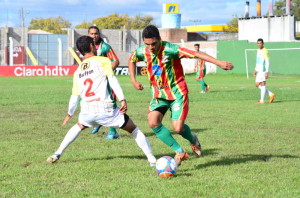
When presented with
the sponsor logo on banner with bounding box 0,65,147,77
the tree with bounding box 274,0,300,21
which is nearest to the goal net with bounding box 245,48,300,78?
the sponsor logo on banner with bounding box 0,65,147,77

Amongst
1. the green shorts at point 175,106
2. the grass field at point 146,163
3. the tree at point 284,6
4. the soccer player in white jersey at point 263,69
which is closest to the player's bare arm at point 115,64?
the grass field at point 146,163

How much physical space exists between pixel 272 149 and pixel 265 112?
6472 millimetres

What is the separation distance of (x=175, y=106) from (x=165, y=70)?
0.51 m

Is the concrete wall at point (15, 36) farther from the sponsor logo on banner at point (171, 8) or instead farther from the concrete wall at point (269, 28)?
the sponsor logo on banner at point (171, 8)

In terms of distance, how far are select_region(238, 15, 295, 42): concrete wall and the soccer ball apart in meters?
52.2

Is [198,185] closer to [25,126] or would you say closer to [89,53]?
[89,53]

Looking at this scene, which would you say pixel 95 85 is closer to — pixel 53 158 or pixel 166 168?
pixel 53 158

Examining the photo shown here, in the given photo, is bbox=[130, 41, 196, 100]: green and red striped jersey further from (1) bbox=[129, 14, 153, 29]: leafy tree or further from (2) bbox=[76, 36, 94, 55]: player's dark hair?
(1) bbox=[129, 14, 153, 29]: leafy tree

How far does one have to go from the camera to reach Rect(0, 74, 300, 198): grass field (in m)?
6.09

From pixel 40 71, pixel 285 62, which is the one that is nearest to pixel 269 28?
pixel 285 62

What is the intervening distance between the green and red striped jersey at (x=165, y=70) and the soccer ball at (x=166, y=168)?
3.61ft

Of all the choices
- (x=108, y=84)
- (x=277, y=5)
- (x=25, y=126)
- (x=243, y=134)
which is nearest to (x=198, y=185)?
(x=108, y=84)

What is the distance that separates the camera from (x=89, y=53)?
7.42 metres

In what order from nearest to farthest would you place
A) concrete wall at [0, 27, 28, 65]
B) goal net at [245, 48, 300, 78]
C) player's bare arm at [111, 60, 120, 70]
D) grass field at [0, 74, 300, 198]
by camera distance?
grass field at [0, 74, 300, 198], player's bare arm at [111, 60, 120, 70], goal net at [245, 48, 300, 78], concrete wall at [0, 27, 28, 65]
